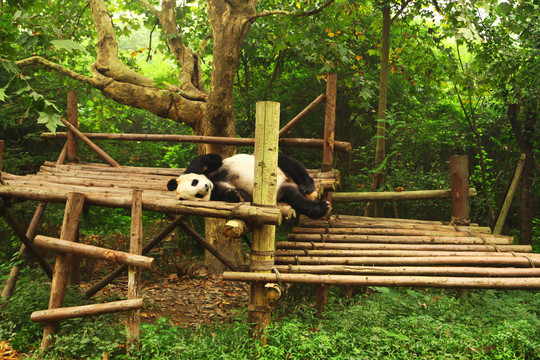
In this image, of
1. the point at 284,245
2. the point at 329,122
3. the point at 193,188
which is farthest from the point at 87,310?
the point at 329,122

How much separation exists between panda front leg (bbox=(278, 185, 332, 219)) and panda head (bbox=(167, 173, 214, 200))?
32.9 inches

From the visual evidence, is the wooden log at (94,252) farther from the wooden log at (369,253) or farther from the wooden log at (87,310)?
the wooden log at (369,253)

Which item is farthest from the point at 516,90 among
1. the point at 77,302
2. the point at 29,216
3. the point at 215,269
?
the point at 29,216

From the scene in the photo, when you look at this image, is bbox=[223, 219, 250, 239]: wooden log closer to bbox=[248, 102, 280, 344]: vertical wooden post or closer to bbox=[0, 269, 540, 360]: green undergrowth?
bbox=[248, 102, 280, 344]: vertical wooden post

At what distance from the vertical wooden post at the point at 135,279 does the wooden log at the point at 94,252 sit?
115 mm

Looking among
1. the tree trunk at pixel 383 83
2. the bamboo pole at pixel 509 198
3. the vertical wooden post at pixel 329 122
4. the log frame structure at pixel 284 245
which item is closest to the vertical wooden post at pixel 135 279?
the log frame structure at pixel 284 245

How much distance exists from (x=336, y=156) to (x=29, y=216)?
5.85 m

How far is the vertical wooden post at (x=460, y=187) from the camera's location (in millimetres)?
5266

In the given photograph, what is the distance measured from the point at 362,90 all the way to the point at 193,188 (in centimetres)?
332

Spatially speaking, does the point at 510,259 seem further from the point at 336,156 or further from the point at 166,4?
the point at 166,4

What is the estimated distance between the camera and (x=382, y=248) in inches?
179

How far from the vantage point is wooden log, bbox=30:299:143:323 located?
356 cm

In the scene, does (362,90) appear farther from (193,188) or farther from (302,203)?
(193,188)

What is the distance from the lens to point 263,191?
3744 millimetres
